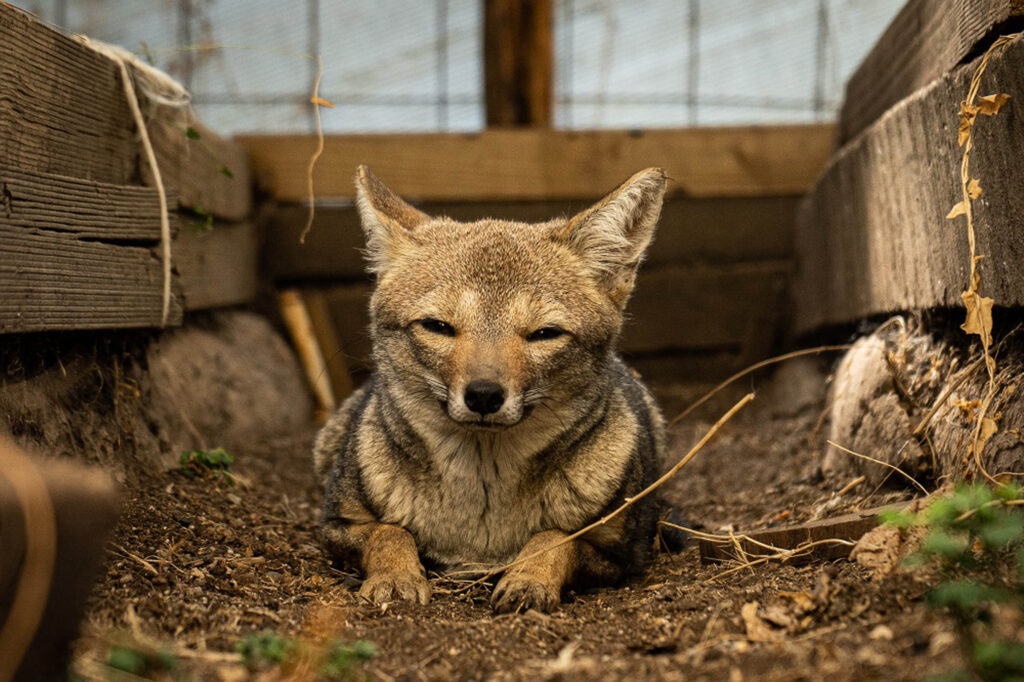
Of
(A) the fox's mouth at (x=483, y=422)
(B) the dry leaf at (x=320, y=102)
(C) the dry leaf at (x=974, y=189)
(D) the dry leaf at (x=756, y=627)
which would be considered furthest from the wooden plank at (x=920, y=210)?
(B) the dry leaf at (x=320, y=102)

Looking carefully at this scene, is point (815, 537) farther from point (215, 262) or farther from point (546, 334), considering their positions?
point (215, 262)

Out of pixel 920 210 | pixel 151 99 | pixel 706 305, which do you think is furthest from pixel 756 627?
pixel 706 305

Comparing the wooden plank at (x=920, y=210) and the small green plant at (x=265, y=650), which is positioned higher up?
the wooden plank at (x=920, y=210)

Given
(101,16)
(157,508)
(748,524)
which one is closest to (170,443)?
(157,508)

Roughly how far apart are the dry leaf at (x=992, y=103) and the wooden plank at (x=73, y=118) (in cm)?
313

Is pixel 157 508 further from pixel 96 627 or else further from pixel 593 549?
pixel 593 549

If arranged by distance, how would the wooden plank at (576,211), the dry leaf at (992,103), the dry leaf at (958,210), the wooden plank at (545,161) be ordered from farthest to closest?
1. the wooden plank at (576,211)
2. the wooden plank at (545,161)
3. the dry leaf at (958,210)
4. the dry leaf at (992,103)

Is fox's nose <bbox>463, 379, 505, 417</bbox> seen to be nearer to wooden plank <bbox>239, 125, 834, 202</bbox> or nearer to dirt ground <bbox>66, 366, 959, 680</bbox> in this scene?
dirt ground <bbox>66, 366, 959, 680</bbox>

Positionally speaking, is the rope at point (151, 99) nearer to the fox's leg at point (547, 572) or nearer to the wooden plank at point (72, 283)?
the wooden plank at point (72, 283)

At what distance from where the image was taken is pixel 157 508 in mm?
3572

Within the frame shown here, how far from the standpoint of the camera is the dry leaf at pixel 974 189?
2.98m

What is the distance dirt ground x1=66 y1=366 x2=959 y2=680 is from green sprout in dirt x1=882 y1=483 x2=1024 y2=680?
2.9 inches

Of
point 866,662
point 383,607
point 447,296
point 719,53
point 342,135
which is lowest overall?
point 383,607

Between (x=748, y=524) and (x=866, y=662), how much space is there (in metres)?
2.08
